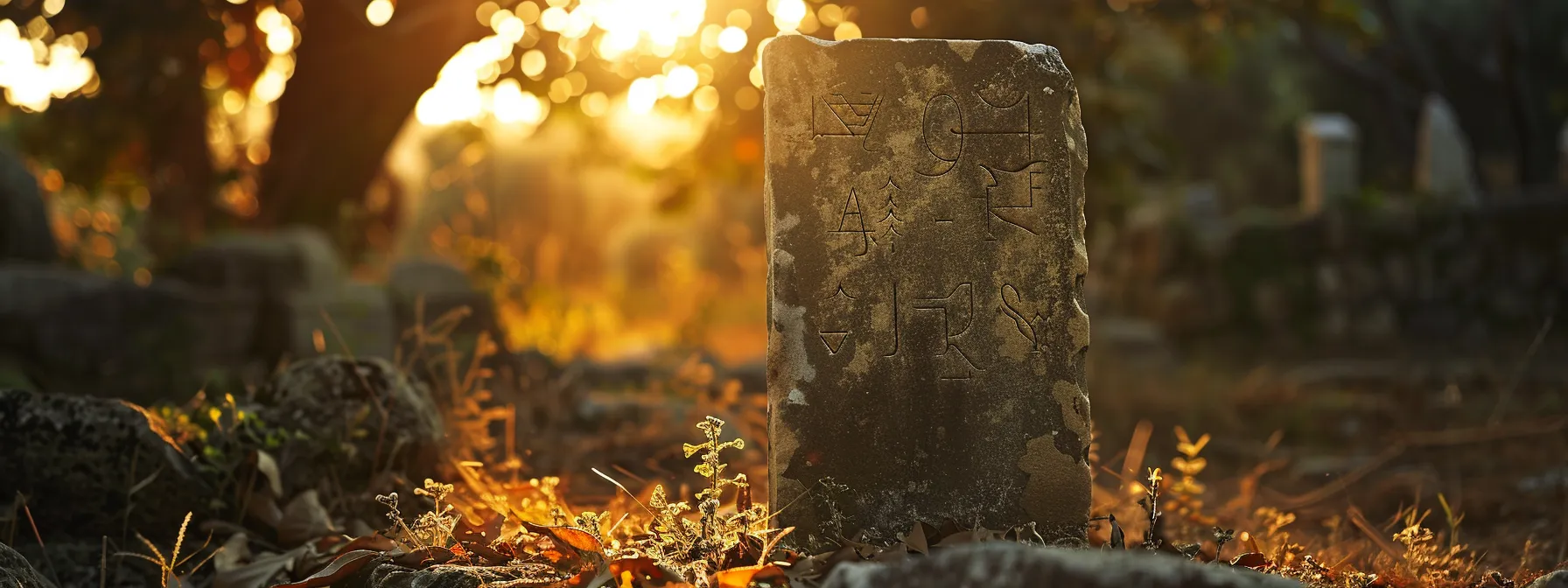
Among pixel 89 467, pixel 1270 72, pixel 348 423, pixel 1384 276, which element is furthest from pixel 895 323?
pixel 1270 72

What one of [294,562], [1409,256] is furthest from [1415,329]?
[294,562]

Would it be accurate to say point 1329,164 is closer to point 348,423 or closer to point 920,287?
point 920,287

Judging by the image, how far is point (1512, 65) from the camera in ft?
38.3

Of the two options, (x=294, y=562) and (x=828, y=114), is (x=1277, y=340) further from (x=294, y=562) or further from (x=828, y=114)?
(x=294, y=562)

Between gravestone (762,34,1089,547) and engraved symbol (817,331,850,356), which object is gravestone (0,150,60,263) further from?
engraved symbol (817,331,850,356)

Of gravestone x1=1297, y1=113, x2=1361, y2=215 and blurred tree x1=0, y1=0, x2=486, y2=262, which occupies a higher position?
blurred tree x1=0, y1=0, x2=486, y2=262

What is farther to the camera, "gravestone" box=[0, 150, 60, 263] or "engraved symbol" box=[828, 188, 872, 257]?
"gravestone" box=[0, 150, 60, 263]

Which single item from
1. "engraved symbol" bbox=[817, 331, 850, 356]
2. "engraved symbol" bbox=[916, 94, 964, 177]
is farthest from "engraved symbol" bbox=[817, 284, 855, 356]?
"engraved symbol" bbox=[916, 94, 964, 177]

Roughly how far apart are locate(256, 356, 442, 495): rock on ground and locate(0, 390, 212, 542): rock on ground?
0.33 meters

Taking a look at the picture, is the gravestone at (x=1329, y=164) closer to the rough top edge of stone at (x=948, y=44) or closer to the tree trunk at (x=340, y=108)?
the tree trunk at (x=340, y=108)

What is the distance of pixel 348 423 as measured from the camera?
12.2 feet

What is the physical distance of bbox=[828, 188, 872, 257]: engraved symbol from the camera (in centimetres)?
305

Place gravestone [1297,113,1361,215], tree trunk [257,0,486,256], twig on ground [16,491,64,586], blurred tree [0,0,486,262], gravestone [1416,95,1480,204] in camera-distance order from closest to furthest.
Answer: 1. twig on ground [16,491,64,586]
2. blurred tree [0,0,486,262]
3. tree trunk [257,0,486,256]
4. gravestone [1297,113,1361,215]
5. gravestone [1416,95,1480,204]

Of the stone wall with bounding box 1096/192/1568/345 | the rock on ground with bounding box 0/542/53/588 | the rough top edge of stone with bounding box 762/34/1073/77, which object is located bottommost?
the stone wall with bounding box 1096/192/1568/345
